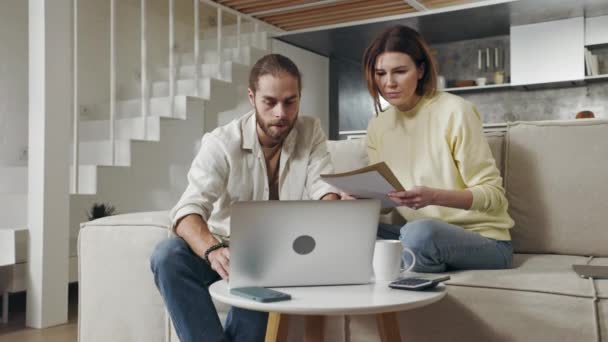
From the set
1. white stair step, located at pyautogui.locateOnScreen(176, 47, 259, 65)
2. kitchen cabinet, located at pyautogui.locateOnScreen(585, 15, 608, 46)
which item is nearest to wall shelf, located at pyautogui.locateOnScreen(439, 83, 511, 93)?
kitchen cabinet, located at pyautogui.locateOnScreen(585, 15, 608, 46)

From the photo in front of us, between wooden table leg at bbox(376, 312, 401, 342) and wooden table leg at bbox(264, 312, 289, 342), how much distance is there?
22cm

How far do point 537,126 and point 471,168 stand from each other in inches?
17.8

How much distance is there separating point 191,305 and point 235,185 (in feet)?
1.42

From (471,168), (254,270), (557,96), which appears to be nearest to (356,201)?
(254,270)

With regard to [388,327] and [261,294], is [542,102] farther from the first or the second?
[261,294]

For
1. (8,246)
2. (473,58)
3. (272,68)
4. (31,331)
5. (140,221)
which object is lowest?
(31,331)

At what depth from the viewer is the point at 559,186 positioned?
6.85 feet

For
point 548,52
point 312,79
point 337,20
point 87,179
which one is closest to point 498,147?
point 87,179

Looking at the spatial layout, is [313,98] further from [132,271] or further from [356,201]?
[356,201]

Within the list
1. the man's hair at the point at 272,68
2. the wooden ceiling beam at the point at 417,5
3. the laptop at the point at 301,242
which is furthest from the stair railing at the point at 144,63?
the laptop at the point at 301,242

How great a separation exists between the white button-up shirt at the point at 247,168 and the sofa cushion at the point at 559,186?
70cm

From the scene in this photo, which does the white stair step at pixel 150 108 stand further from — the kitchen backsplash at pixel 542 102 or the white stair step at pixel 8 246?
the kitchen backsplash at pixel 542 102

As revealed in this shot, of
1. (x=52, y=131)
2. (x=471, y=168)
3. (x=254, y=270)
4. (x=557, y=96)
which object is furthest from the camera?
(x=557, y=96)

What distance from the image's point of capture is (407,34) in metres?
2.00
